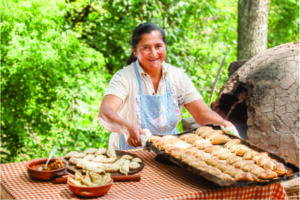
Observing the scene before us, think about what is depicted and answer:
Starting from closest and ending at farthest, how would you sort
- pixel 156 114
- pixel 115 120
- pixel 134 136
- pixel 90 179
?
pixel 90 179
pixel 134 136
pixel 115 120
pixel 156 114

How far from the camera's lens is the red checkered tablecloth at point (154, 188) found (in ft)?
6.10

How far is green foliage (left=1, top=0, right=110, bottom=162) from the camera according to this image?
173 inches

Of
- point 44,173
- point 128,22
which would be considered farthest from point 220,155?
point 128,22

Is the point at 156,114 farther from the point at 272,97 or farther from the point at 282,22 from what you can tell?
the point at 282,22

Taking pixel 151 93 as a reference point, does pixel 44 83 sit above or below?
above

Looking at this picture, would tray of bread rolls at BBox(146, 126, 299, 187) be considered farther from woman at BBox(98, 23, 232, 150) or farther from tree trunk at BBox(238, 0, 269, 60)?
tree trunk at BBox(238, 0, 269, 60)

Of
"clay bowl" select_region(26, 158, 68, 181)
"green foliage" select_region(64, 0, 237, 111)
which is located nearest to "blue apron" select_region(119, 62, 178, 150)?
"clay bowl" select_region(26, 158, 68, 181)

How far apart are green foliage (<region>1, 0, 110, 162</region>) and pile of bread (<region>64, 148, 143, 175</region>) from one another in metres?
2.42

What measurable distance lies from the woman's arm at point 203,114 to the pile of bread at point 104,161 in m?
0.87

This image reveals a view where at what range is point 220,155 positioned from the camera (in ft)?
7.26

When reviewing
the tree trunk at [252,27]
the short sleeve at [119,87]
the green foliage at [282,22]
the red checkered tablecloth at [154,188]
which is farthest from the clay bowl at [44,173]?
the green foliage at [282,22]

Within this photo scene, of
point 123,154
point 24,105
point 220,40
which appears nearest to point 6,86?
point 24,105

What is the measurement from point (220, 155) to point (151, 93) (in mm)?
1161

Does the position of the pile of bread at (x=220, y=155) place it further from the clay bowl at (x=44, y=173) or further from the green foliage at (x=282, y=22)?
the green foliage at (x=282, y=22)
